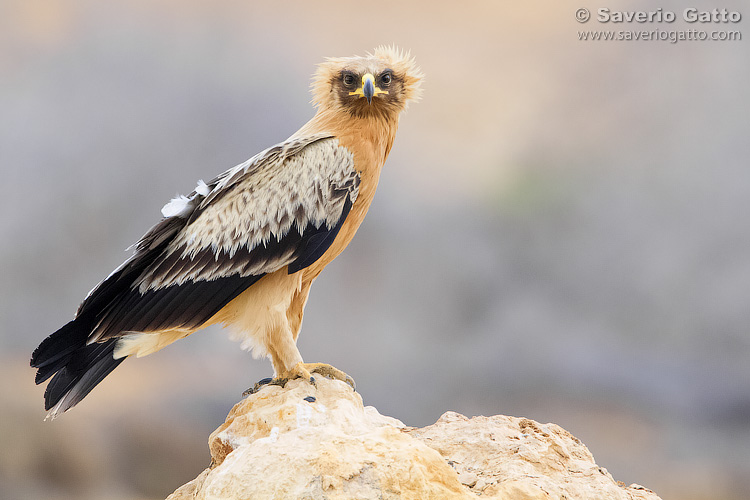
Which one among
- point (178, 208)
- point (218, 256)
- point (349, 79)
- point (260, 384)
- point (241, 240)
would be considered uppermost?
point (349, 79)

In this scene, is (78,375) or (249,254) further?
(78,375)

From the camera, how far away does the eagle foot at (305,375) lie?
3.93 meters

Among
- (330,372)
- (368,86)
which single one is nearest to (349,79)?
(368,86)

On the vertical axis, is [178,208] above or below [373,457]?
above

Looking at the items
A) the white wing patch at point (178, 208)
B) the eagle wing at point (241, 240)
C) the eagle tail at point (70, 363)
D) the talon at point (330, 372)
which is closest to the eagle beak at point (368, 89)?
the eagle wing at point (241, 240)

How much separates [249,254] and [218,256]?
7.7 inches

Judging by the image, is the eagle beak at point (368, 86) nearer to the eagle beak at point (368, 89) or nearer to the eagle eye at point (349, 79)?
the eagle beak at point (368, 89)

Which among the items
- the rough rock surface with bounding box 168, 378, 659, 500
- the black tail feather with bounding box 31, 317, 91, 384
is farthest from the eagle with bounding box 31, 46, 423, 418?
the rough rock surface with bounding box 168, 378, 659, 500

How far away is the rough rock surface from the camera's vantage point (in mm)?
2797

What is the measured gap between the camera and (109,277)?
4.09 metres

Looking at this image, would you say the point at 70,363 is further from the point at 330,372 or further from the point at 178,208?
the point at 330,372

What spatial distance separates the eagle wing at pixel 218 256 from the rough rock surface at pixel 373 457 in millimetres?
719

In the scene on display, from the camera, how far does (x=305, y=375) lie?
3.91 metres

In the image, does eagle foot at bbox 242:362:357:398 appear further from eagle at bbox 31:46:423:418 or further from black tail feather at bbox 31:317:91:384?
black tail feather at bbox 31:317:91:384
